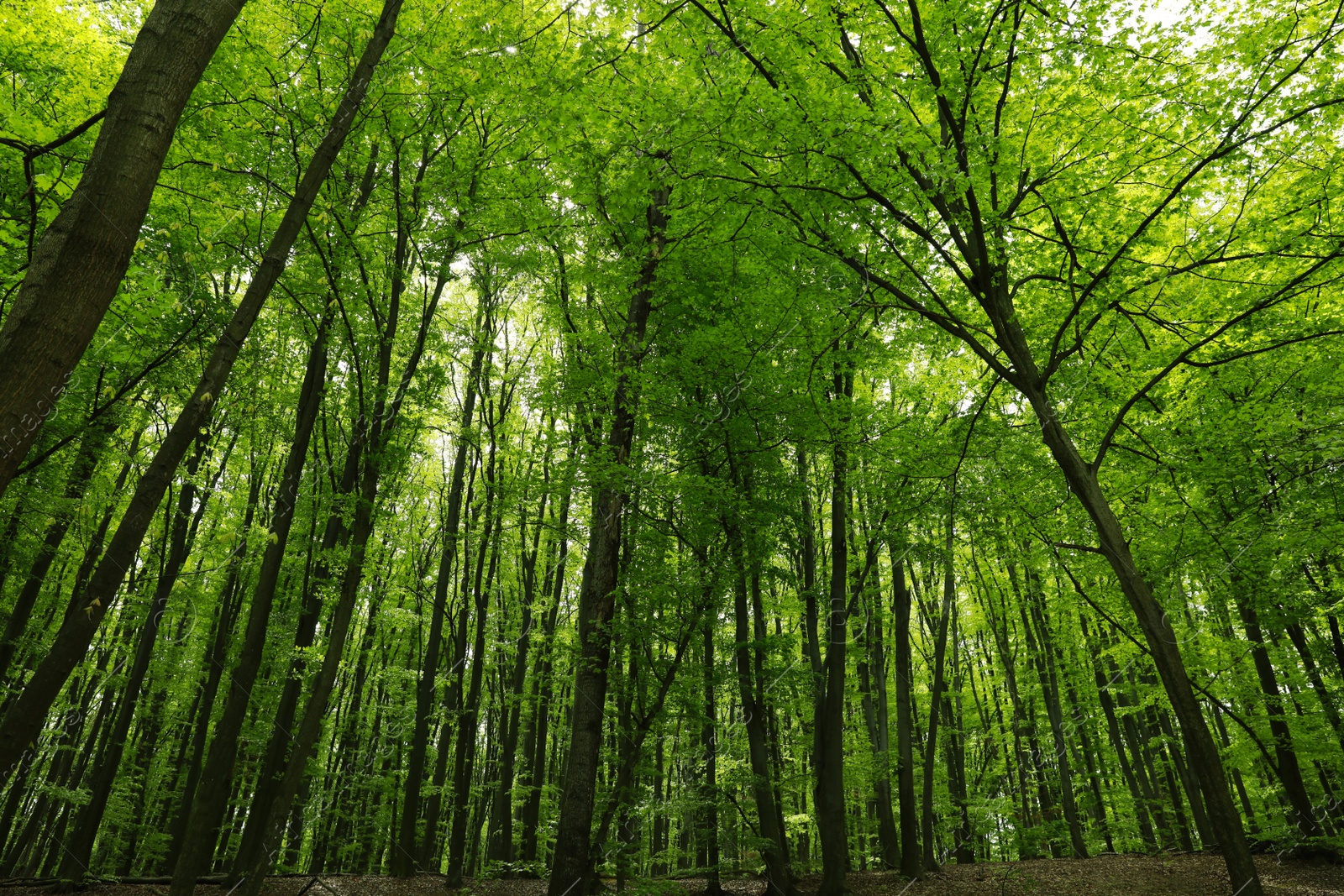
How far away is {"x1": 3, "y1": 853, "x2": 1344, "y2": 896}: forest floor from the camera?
30.8 ft

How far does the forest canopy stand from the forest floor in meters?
0.66

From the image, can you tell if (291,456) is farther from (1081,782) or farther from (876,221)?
(1081,782)

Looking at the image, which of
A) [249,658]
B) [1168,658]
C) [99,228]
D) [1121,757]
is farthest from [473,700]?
[1121,757]

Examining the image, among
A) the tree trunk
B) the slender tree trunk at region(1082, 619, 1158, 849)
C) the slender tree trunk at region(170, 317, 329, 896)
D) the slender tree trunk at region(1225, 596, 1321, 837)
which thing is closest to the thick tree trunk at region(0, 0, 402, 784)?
the slender tree trunk at region(170, 317, 329, 896)

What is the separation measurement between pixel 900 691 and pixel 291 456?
453 inches

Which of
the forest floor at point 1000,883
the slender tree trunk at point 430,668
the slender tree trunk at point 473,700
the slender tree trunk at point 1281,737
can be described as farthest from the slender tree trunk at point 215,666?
the slender tree trunk at point 1281,737

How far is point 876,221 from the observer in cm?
693

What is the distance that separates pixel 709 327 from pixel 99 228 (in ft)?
23.3

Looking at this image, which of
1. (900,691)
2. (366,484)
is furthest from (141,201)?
(900,691)

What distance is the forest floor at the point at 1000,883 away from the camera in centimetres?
938

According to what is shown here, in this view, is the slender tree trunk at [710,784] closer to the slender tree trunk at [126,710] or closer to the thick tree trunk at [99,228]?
the thick tree trunk at [99,228]

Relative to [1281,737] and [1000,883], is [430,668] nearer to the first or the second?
[1000,883]

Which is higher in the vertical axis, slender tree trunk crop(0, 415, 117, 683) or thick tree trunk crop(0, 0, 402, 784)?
slender tree trunk crop(0, 415, 117, 683)

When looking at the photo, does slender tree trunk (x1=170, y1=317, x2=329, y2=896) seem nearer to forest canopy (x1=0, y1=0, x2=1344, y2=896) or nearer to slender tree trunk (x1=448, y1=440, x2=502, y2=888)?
forest canopy (x1=0, y1=0, x2=1344, y2=896)
